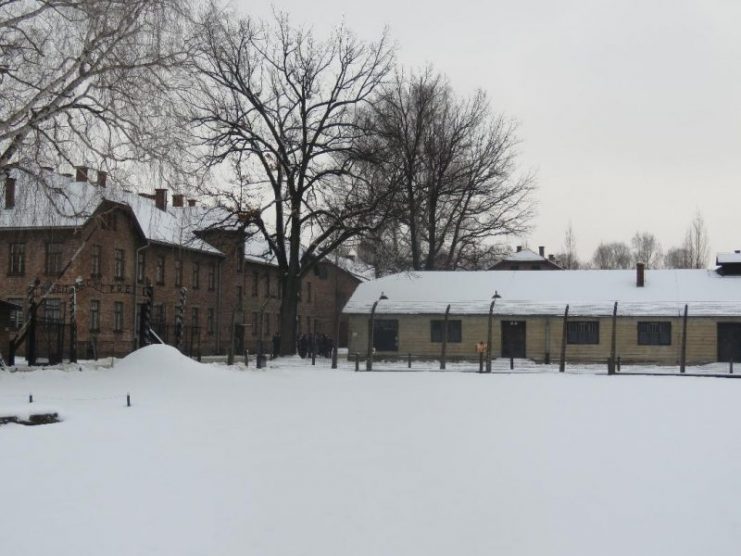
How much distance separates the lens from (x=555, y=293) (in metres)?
42.3

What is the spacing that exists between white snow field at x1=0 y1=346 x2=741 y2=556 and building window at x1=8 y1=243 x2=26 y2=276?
75.9ft

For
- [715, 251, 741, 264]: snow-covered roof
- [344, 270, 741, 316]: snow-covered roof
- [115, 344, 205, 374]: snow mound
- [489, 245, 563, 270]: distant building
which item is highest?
[489, 245, 563, 270]: distant building

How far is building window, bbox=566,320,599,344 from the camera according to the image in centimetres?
4069

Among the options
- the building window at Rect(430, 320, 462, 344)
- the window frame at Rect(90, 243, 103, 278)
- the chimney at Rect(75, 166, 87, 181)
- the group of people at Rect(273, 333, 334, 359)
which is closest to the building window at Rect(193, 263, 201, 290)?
the group of people at Rect(273, 333, 334, 359)

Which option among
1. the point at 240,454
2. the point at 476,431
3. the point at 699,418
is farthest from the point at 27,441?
the point at 699,418

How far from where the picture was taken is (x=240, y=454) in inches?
484

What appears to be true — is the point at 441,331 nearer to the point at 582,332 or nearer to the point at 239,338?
the point at 582,332

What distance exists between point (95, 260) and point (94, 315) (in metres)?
2.85

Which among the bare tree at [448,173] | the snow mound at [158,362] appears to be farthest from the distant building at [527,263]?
the snow mound at [158,362]

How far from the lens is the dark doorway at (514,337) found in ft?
138

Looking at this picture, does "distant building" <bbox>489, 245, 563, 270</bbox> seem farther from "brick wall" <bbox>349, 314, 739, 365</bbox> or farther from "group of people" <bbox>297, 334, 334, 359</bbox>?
"brick wall" <bbox>349, 314, 739, 365</bbox>

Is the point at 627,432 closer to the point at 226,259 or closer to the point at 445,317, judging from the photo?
the point at 445,317

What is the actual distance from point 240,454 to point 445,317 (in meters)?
27.4

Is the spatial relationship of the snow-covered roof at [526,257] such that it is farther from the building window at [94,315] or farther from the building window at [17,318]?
the building window at [17,318]
